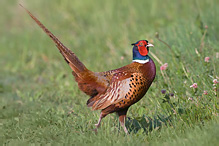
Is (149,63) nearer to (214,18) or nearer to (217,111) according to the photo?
(217,111)

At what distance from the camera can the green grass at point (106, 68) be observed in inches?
177

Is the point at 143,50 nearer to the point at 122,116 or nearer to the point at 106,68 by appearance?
the point at 122,116

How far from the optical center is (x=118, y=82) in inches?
178

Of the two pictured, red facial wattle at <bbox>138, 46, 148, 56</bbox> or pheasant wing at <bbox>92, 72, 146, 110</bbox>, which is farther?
red facial wattle at <bbox>138, 46, 148, 56</bbox>

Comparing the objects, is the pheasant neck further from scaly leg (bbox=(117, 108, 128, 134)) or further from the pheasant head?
scaly leg (bbox=(117, 108, 128, 134))

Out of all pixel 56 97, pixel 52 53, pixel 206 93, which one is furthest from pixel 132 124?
pixel 52 53

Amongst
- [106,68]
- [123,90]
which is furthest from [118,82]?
[106,68]

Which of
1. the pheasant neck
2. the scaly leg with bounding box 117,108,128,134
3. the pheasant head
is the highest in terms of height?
the pheasant head

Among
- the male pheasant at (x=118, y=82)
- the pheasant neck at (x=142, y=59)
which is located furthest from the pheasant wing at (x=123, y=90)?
the pheasant neck at (x=142, y=59)

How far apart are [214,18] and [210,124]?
351 centimetres

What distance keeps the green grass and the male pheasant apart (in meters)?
0.23

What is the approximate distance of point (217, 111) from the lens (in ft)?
14.7

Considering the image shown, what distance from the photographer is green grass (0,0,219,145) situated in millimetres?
4504

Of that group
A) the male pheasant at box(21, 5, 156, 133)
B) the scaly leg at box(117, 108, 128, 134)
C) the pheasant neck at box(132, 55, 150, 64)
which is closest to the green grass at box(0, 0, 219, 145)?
the scaly leg at box(117, 108, 128, 134)
